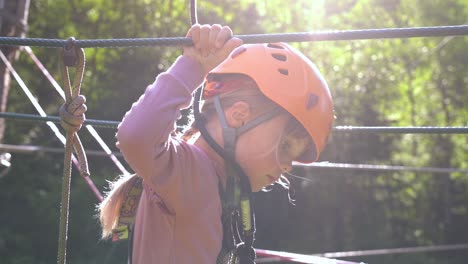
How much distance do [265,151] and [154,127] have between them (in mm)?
277

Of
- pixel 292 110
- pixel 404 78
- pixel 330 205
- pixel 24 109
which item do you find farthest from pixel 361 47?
pixel 292 110

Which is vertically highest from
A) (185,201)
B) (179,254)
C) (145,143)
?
(145,143)

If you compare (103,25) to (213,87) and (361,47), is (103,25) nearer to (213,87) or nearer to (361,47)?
(361,47)

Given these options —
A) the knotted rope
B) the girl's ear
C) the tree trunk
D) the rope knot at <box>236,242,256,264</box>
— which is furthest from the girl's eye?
the tree trunk

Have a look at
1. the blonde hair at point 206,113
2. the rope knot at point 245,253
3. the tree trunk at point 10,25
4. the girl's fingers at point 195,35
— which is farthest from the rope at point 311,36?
the tree trunk at point 10,25

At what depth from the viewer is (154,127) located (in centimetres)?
110

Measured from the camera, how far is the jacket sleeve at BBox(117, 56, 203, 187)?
3.58 ft

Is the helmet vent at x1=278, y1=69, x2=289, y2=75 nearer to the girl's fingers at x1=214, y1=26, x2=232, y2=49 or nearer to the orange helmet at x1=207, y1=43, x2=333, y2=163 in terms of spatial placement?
the orange helmet at x1=207, y1=43, x2=333, y2=163

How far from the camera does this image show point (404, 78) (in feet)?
32.0

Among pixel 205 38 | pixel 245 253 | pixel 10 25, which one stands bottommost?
pixel 245 253

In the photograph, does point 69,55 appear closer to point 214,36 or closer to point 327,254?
point 214,36

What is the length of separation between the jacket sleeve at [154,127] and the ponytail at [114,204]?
18 centimetres

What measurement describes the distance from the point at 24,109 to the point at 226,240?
7.85m

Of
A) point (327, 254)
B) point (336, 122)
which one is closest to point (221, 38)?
point (327, 254)
